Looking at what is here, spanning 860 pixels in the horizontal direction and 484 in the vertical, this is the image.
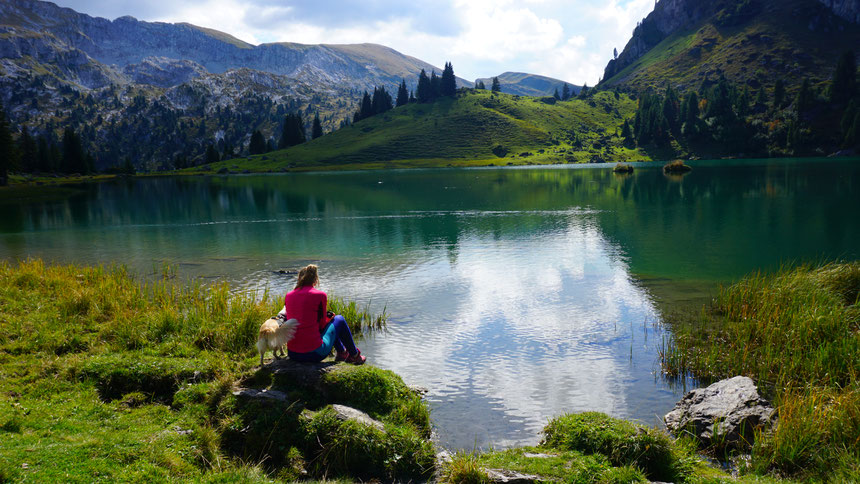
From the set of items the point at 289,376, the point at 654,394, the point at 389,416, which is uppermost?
the point at 289,376

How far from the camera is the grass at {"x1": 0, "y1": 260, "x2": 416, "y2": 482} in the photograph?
299 inches

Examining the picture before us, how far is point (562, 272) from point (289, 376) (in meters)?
20.3

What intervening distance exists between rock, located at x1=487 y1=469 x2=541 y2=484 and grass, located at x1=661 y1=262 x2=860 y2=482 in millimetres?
4483

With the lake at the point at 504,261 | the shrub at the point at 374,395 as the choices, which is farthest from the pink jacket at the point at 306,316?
the lake at the point at 504,261

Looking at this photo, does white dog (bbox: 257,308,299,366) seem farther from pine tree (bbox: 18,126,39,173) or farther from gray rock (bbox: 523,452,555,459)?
pine tree (bbox: 18,126,39,173)

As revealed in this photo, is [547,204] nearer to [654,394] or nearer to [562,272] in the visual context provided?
[562,272]

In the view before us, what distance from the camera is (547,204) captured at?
64.3 meters

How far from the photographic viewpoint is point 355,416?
31.8 feet

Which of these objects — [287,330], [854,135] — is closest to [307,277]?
[287,330]

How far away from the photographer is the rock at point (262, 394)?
1012 cm

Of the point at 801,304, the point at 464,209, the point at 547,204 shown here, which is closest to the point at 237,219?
the point at 464,209

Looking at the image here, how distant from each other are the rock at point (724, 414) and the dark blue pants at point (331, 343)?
319 inches

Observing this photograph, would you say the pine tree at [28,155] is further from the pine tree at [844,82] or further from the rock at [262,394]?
the pine tree at [844,82]

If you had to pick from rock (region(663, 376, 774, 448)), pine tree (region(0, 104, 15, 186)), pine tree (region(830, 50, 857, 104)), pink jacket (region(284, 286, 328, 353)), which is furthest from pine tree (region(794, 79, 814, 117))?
pine tree (region(0, 104, 15, 186))
